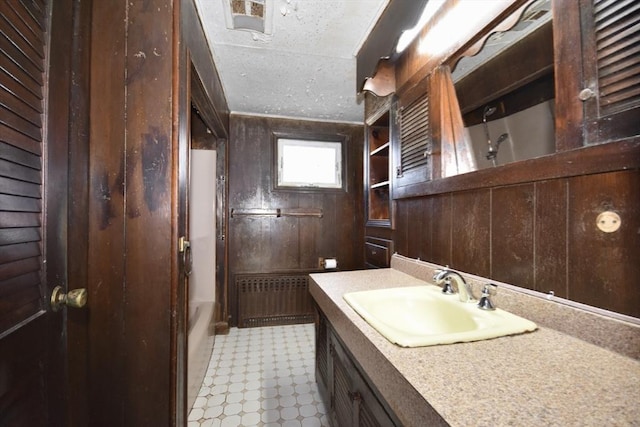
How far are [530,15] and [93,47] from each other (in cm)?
147

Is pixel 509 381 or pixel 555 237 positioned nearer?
pixel 509 381

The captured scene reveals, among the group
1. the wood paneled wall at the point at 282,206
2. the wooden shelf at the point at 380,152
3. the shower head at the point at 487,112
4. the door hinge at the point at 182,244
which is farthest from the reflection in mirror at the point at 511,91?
the wood paneled wall at the point at 282,206

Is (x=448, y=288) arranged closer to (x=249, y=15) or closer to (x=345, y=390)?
(x=345, y=390)

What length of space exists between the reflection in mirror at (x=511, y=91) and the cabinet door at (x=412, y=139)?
0.57 feet

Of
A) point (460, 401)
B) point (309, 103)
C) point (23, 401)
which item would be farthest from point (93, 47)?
point (309, 103)

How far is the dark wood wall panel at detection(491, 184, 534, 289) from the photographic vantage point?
83cm

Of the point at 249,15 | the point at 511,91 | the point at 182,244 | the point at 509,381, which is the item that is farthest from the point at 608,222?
the point at 249,15

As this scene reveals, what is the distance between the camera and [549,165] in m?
0.75

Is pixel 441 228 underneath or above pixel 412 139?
underneath

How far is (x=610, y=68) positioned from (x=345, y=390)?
129cm

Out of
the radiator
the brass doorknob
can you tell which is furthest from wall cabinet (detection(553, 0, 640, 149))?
the radiator

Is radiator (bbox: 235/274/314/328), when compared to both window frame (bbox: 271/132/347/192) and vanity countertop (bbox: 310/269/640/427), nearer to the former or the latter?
window frame (bbox: 271/132/347/192)

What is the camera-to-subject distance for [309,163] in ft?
8.98

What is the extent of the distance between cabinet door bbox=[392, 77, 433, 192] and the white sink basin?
0.60 metres
